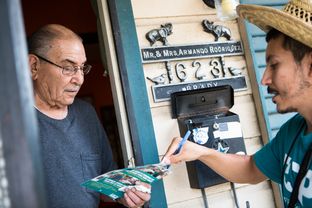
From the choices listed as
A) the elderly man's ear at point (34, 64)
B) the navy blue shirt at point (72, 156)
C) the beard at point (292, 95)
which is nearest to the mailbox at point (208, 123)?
the navy blue shirt at point (72, 156)

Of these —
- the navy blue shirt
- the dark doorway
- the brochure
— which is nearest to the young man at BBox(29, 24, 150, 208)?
the navy blue shirt

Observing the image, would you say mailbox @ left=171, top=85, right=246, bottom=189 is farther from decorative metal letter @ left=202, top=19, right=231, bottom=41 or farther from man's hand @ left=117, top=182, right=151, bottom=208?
man's hand @ left=117, top=182, right=151, bottom=208

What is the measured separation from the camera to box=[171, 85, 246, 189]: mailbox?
192cm

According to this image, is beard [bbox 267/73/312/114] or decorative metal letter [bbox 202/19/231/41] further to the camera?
decorative metal letter [bbox 202/19/231/41]

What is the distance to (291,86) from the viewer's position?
1402 millimetres

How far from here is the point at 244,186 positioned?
208 cm

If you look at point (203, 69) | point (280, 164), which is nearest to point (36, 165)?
point (280, 164)

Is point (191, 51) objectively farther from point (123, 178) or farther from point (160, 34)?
point (123, 178)

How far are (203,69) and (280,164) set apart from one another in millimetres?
739

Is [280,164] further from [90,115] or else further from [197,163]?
[90,115]

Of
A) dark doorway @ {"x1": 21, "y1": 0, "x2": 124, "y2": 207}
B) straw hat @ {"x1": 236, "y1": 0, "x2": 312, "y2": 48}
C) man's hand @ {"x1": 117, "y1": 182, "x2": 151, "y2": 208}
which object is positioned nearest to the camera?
straw hat @ {"x1": 236, "y1": 0, "x2": 312, "y2": 48}

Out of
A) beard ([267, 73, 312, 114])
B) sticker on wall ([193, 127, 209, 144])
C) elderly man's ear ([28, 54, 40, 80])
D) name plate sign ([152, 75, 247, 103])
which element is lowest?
sticker on wall ([193, 127, 209, 144])

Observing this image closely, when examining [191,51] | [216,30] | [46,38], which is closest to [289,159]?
[191,51]

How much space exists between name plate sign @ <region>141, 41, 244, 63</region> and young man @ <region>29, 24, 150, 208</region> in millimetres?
390
